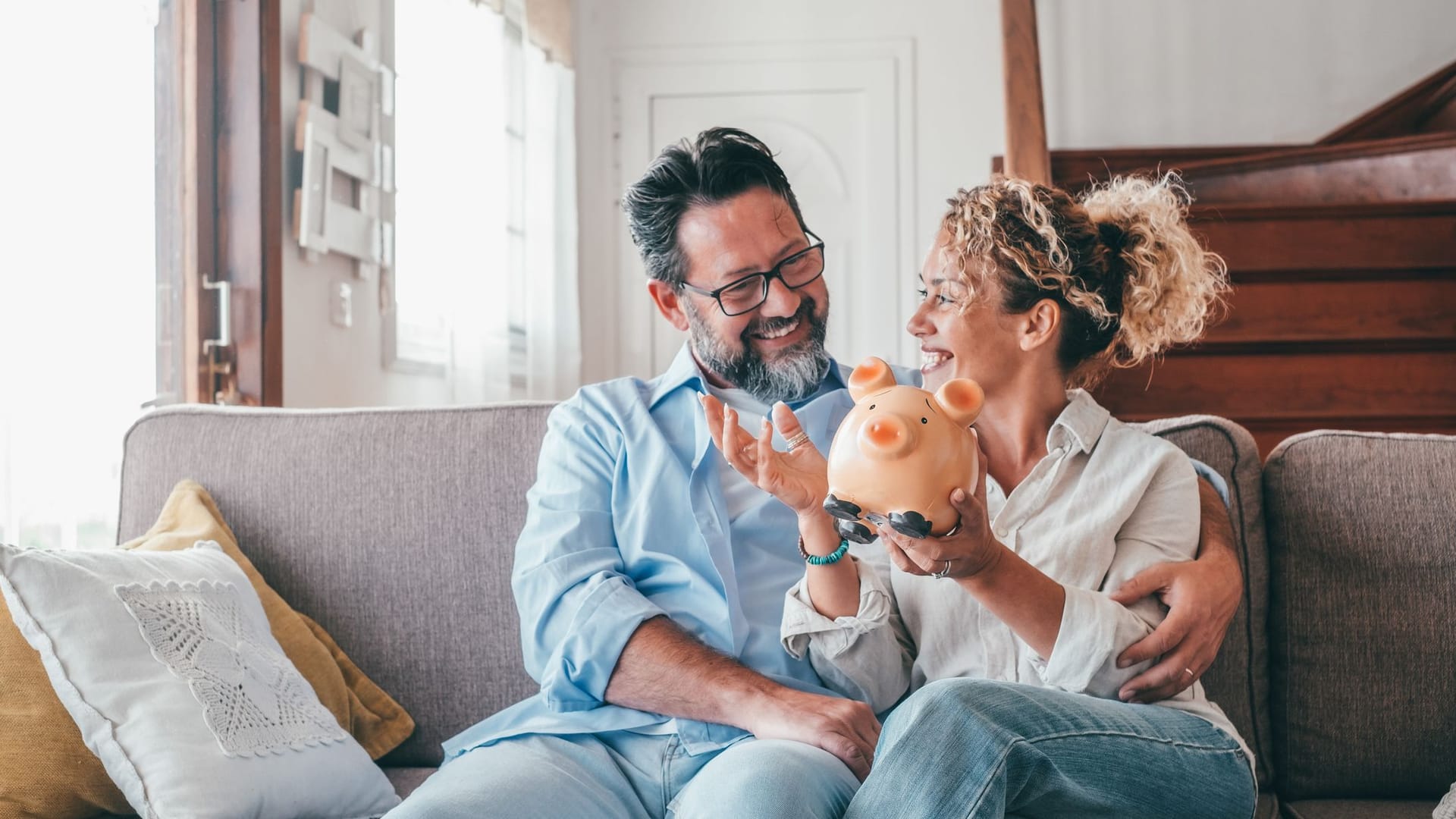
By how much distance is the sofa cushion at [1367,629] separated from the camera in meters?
1.51

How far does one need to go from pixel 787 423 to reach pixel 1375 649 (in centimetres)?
88

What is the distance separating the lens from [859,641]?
1292 mm

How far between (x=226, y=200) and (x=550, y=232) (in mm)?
1638

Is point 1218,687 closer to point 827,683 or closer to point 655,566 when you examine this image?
point 827,683

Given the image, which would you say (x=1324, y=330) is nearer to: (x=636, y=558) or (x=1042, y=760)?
(x=636, y=558)

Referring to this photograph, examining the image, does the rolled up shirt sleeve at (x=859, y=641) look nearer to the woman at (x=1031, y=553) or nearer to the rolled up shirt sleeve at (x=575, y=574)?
the woman at (x=1031, y=553)

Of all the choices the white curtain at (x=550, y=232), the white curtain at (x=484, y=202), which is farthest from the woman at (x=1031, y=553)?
the white curtain at (x=550, y=232)

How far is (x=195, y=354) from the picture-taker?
101 inches

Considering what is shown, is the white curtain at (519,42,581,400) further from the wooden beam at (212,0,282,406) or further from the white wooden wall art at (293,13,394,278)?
the wooden beam at (212,0,282,406)

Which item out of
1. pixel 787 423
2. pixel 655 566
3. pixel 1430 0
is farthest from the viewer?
pixel 1430 0

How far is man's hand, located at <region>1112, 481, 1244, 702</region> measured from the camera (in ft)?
3.89

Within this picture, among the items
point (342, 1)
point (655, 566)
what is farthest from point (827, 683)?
point (342, 1)

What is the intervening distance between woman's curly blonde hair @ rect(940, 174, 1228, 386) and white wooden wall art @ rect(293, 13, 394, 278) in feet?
5.95

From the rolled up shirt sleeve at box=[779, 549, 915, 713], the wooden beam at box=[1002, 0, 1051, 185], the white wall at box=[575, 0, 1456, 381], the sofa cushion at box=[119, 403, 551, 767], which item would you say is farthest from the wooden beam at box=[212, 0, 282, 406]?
the white wall at box=[575, 0, 1456, 381]
